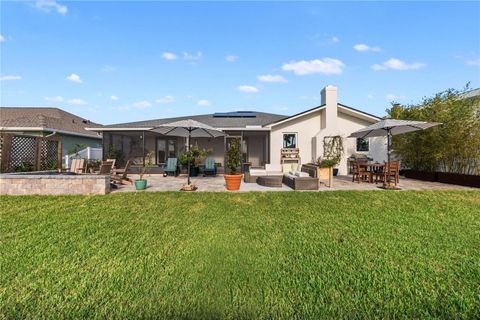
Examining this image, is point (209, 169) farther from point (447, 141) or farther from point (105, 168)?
point (447, 141)

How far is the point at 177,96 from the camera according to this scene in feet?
56.3

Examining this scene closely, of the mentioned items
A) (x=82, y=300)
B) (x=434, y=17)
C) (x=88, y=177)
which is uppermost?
(x=434, y=17)

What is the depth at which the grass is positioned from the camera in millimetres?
2312

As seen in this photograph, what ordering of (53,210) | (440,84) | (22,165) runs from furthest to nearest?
(440,84), (22,165), (53,210)

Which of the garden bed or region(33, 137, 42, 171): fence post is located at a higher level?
region(33, 137, 42, 171): fence post

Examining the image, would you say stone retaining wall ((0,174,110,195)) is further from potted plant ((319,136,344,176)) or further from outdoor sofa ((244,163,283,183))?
potted plant ((319,136,344,176))

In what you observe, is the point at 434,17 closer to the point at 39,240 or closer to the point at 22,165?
the point at 39,240

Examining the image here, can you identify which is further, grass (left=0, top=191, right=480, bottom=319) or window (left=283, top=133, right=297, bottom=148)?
window (left=283, top=133, right=297, bottom=148)

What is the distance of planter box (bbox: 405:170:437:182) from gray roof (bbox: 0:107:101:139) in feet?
71.3

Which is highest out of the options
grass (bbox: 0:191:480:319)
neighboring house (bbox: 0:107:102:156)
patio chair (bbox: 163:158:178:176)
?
neighboring house (bbox: 0:107:102:156)

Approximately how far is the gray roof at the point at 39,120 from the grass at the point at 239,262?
14.1 metres

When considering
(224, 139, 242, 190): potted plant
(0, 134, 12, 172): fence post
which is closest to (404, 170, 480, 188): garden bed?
(224, 139, 242, 190): potted plant

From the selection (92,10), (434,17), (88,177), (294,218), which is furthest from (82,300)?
(434,17)

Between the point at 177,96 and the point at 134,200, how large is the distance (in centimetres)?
1188
